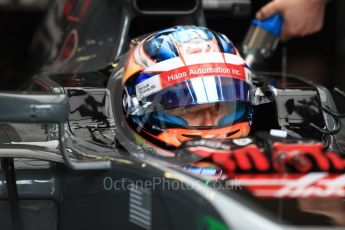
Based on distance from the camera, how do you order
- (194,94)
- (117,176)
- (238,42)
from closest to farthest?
(117,176)
(194,94)
(238,42)

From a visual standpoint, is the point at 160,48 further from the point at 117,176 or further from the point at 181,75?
the point at 117,176

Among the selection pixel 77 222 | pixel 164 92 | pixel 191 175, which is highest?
pixel 164 92

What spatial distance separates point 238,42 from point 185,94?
2.85 metres

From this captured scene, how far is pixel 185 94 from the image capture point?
7.27 feet

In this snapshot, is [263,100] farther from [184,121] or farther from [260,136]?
[260,136]

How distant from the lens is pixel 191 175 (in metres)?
1.76

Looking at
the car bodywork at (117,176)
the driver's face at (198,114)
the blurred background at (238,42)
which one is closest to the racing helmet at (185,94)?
the driver's face at (198,114)

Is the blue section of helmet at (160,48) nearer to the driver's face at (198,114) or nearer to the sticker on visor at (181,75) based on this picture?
the sticker on visor at (181,75)

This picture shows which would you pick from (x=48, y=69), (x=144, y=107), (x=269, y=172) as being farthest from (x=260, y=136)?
(x=48, y=69)

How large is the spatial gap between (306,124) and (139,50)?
0.58m

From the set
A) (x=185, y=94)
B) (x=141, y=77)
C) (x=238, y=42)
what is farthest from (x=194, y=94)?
(x=238, y=42)

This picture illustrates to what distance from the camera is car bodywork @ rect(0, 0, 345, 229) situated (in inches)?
64.2

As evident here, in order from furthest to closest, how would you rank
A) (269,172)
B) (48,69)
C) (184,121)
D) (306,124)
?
(48,69) < (306,124) < (184,121) < (269,172)

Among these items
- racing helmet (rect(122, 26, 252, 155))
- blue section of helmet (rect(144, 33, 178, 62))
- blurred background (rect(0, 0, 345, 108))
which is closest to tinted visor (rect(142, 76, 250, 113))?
racing helmet (rect(122, 26, 252, 155))
